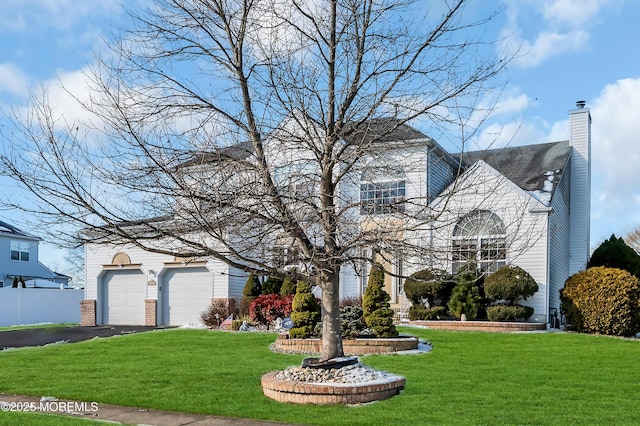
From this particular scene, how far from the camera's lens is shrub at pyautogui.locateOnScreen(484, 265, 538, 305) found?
17375 mm

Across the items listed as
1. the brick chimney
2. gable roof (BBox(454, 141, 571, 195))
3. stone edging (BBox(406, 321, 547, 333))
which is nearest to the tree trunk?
stone edging (BBox(406, 321, 547, 333))

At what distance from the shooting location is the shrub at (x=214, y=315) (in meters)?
20.1

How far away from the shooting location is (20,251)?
3584cm

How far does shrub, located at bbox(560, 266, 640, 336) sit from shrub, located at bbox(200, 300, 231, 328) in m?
10.9

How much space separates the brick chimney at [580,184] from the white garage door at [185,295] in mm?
14205

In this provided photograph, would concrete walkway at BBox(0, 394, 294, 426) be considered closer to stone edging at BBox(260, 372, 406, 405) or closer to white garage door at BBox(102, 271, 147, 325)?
stone edging at BBox(260, 372, 406, 405)

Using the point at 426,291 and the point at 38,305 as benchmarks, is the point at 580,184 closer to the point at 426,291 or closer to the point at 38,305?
the point at 426,291

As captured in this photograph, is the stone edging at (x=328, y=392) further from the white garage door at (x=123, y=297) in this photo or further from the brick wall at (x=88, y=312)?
the brick wall at (x=88, y=312)

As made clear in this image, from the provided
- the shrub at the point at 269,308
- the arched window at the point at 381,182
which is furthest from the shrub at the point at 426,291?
the arched window at the point at 381,182

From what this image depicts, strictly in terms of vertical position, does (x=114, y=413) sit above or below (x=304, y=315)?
below

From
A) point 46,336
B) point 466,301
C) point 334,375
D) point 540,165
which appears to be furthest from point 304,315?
point 540,165

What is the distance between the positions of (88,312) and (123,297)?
5.68 feet

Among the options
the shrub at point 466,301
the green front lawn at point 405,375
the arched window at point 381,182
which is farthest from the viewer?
the shrub at point 466,301

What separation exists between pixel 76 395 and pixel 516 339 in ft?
34.3
